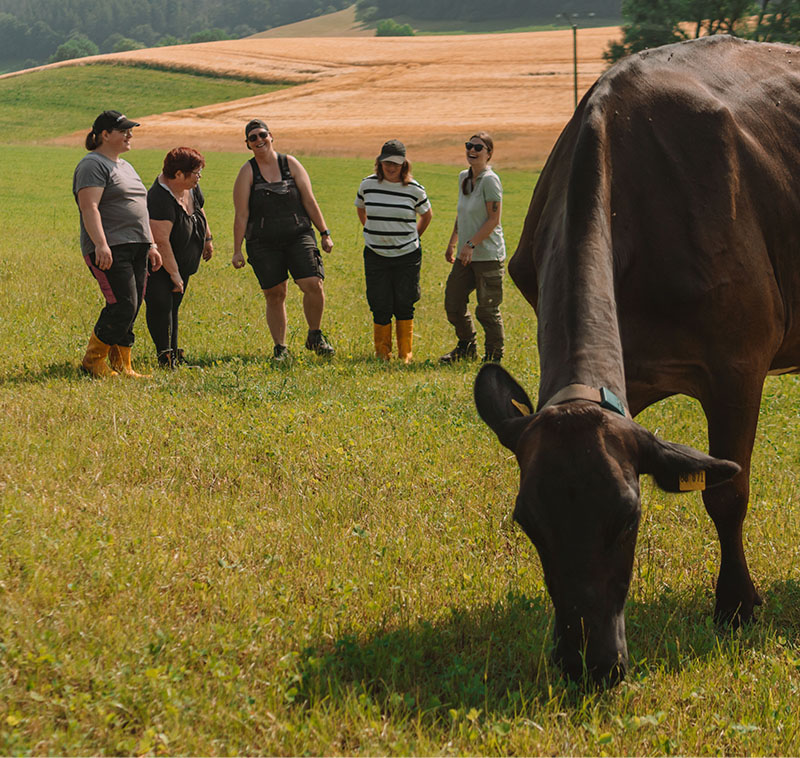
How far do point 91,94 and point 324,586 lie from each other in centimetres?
8717

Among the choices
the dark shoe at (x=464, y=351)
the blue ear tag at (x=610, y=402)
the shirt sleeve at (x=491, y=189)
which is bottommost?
the dark shoe at (x=464, y=351)

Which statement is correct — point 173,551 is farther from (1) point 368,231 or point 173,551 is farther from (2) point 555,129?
(2) point 555,129

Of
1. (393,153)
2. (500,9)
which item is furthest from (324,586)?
(500,9)

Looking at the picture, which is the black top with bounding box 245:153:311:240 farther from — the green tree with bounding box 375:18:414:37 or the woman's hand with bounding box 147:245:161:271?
the green tree with bounding box 375:18:414:37

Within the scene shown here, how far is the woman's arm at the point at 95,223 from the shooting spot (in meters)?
8.07

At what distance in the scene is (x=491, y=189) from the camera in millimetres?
9789

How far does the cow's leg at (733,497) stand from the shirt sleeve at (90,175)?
6032 mm

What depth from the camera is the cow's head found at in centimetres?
→ 328

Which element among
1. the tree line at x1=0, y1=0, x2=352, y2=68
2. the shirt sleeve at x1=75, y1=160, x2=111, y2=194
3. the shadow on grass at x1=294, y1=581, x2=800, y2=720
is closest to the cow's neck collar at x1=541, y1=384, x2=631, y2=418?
the shadow on grass at x1=294, y1=581, x2=800, y2=720

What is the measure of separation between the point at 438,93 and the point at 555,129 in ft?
79.1

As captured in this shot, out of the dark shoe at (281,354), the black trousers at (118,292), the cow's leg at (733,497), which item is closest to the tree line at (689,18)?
the dark shoe at (281,354)

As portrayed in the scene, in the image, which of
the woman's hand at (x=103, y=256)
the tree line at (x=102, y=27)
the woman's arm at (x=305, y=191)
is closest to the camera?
the woman's hand at (x=103, y=256)

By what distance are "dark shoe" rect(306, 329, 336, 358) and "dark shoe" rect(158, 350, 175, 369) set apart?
1.61 metres

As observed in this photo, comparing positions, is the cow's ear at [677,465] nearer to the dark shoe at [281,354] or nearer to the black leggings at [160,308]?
the dark shoe at [281,354]
